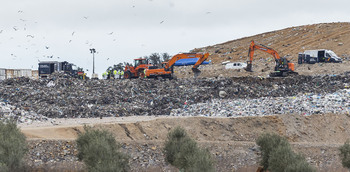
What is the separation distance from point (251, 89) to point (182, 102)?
449 centimetres

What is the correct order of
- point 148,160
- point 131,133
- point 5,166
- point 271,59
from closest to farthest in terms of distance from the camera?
1. point 5,166
2. point 148,160
3. point 131,133
4. point 271,59

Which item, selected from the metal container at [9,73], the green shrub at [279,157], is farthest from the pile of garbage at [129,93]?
the metal container at [9,73]

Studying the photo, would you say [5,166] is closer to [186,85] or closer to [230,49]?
[186,85]

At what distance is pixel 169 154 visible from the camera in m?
11.3

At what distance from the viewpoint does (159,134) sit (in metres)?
16.0

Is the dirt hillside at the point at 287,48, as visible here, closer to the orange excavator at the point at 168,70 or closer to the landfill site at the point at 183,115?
the landfill site at the point at 183,115

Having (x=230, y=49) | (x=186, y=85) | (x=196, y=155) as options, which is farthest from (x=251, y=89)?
(x=230, y=49)

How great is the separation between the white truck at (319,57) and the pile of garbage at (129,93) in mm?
9697

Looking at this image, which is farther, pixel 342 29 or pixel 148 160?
pixel 342 29

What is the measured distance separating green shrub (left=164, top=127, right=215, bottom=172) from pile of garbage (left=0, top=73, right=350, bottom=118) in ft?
31.6

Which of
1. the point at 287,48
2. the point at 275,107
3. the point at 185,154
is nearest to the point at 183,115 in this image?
the point at 275,107

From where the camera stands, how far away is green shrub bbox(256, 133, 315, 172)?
9.15m

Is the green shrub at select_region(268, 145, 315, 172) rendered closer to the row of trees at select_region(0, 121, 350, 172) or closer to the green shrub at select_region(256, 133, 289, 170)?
the row of trees at select_region(0, 121, 350, 172)

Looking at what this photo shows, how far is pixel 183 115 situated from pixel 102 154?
11.5 meters
